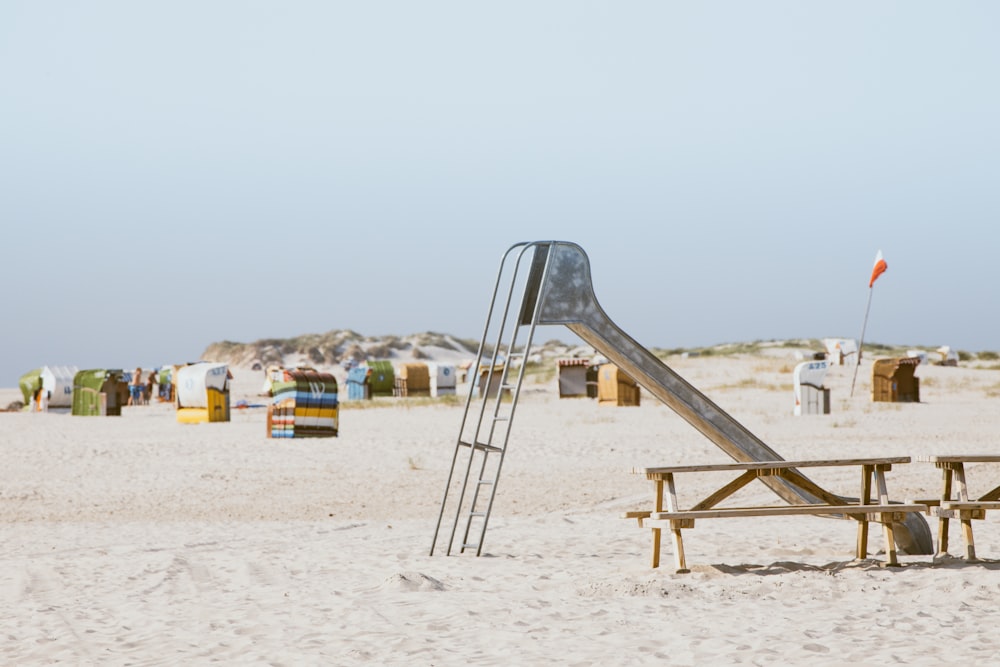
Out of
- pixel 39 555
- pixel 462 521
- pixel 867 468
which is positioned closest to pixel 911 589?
pixel 867 468

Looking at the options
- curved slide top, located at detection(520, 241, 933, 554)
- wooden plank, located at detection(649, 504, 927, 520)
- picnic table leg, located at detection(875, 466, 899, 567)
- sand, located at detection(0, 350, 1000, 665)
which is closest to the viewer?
sand, located at detection(0, 350, 1000, 665)

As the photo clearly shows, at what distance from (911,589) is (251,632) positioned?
12.6 ft

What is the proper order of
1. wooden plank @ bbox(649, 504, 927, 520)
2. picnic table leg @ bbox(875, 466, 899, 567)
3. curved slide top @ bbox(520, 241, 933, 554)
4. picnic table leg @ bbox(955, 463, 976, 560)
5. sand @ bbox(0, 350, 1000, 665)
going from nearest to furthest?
sand @ bbox(0, 350, 1000, 665) < wooden plank @ bbox(649, 504, 927, 520) < picnic table leg @ bbox(875, 466, 899, 567) < picnic table leg @ bbox(955, 463, 976, 560) < curved slide top @ bbox(520, 241, 933, 554)

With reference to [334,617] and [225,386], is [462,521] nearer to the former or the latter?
[334,617]

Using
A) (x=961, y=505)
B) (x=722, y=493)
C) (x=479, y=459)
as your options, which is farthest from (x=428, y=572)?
(x=479, y=459)

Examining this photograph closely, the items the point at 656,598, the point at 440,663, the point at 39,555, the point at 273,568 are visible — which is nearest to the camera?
the point at 440,663

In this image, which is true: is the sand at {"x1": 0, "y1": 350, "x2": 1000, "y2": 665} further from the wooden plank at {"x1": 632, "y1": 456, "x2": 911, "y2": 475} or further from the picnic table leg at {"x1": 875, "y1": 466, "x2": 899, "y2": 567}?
the wooden plank at {"x1": 632, "y1": 456, "x2": 911, "y2": 475}

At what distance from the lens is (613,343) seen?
28.6 ft

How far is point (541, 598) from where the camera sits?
22.9 feet

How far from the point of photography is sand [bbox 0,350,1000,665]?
18.9 feet

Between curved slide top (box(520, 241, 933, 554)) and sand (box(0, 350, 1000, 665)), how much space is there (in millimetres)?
761

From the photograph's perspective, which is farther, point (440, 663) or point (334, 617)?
point (334, 617)

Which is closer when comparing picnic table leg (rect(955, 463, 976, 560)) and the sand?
the sand

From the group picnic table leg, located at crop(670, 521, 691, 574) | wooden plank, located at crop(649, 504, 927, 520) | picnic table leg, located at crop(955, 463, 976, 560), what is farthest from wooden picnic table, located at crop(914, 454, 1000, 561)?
picnic table leg, located at crop(670, 521, 691, 574)
